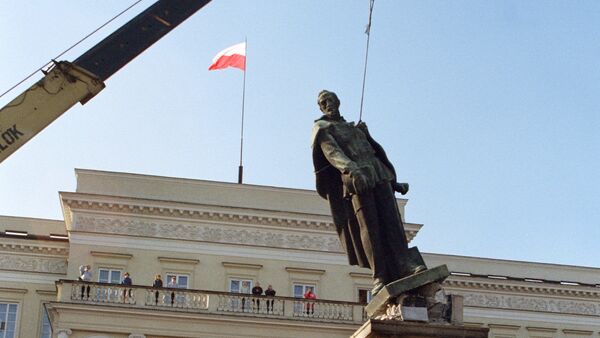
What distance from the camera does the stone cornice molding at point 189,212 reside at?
133ft

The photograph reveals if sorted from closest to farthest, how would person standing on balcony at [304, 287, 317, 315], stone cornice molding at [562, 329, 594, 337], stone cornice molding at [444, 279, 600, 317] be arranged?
person standing on balcony at [304, 287, 317, 315] < stone cornice molding at [444, 279, 600, 317] < stone cornice molding at [562, 329, 594, 337]

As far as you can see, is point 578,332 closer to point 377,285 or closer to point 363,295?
point 363,295

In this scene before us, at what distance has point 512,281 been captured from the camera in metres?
46.4

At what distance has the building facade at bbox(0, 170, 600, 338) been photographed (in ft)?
125

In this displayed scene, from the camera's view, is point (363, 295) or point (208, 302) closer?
point (208, 302)

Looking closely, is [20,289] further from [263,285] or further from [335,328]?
[335,328]

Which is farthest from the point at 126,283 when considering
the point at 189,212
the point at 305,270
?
the point at 305,270

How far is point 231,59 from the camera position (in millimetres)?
44469

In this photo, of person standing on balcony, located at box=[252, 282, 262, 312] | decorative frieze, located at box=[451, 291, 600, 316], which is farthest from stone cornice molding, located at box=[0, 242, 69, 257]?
decorative frieze, located at box=[451, 291, 600, 316]

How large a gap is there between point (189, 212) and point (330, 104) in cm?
3425

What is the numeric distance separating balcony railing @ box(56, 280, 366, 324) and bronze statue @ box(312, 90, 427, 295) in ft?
102

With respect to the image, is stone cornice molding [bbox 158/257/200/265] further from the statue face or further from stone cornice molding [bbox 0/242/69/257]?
the statue face

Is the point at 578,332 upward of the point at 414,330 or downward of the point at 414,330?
upward

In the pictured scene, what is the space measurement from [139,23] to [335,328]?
91.6ft
